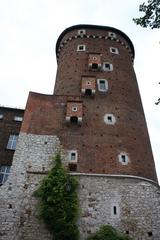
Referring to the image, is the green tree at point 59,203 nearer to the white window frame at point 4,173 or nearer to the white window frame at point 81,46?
the white window frame at point 4,173

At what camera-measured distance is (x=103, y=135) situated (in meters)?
21.3

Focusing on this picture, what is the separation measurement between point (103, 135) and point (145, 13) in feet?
33.5

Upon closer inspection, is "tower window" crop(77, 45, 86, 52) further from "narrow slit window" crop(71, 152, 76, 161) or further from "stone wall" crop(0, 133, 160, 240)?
"stone wall" crop(0, 133, 160, 240)

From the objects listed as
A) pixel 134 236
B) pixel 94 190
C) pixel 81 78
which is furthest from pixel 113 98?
pixel 134 236

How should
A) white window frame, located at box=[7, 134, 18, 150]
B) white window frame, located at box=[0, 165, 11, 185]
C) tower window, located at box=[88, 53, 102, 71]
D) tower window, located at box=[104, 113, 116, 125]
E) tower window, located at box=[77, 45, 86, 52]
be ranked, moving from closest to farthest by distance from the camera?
white window frame, located at box=[0, 165, 11, 185] < tower window, located at box=[104, 113, 116, 125] < white window frame, located at box=[7, 134, 18, 150] < tower window, located at box=[88, 53, 102, 71] < tower window, located at box=[77, 45, 86, 52]

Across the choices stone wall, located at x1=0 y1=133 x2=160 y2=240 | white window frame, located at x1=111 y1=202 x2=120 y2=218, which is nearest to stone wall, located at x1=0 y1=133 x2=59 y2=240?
stone wall, located at x1=0 y1=133 x2=160 y2=240

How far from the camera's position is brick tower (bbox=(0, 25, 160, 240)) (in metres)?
17.1

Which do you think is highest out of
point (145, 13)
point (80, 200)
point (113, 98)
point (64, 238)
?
point (113, 98)

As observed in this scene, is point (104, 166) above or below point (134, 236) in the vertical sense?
above

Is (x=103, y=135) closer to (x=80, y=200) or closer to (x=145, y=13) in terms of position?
(x=80, y=200)

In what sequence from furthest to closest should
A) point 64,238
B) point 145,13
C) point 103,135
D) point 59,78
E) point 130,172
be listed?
point 59,78
point 103,135
point 130,172
point 64,238
point 145,13

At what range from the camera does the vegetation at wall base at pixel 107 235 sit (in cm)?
1599

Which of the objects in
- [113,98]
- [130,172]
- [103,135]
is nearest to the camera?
[130,172]

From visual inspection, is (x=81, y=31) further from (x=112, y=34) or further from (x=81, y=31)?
(x=112, y=34)
